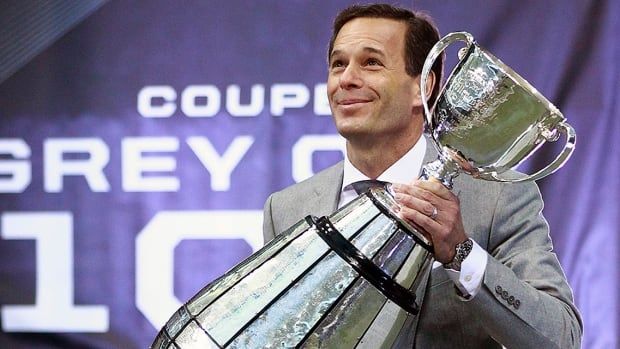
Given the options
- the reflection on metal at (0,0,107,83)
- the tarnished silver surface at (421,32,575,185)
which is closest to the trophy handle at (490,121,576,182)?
the tarnished silver surface at (421,32,575,185)

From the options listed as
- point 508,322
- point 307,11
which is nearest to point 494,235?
point 508,322

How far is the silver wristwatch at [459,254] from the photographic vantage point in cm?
91

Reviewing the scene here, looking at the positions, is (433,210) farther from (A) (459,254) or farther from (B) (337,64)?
(B) (337,64)

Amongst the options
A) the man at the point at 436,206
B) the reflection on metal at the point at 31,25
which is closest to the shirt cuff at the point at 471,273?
the man at the point at 436,206

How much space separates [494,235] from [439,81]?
1.06 ft

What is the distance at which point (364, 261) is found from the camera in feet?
2.73

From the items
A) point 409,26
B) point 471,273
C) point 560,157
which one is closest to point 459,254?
point 471,273

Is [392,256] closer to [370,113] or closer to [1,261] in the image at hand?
[370,113]

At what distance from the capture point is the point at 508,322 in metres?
0.98

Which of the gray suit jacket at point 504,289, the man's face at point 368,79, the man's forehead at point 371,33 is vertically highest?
the man's forehead at point 371,33

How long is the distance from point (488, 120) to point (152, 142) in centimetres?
138

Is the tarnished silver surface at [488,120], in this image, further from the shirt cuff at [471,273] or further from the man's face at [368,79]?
the man's face at [368,79]

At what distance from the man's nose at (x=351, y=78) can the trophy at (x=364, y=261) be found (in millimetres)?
297

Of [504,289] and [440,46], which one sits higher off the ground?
[440,46]
